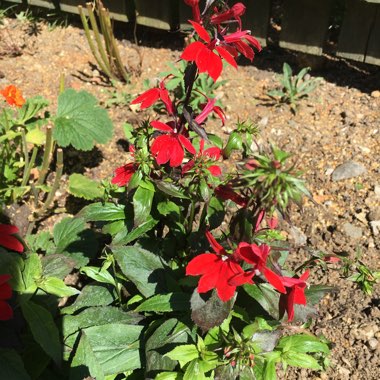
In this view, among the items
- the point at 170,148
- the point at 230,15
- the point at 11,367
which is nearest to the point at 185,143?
the point at 170,148

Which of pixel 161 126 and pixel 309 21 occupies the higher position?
pixel 161 126

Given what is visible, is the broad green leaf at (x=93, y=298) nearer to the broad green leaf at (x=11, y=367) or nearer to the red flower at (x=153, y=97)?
the broad green leaf at (x=11, y=367)

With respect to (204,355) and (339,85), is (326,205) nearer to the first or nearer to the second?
(339,85)

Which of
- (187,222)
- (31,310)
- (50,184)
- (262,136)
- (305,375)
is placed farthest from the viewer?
Answer: (262,136)

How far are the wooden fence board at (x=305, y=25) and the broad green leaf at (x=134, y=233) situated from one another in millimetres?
2122

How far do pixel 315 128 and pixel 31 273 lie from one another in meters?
2.05

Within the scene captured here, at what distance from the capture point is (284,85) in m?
3.24

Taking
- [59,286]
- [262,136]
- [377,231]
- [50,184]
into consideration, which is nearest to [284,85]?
[262,136]

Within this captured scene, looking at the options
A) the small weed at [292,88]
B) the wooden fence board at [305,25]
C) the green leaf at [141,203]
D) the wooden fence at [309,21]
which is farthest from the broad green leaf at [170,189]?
the wooden fence board at [305,25]

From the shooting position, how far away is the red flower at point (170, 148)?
4.92 feet

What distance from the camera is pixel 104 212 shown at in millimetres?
1854

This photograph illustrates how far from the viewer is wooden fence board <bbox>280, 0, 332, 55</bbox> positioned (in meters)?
3.26

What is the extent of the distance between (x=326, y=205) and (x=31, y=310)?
65.7 inches

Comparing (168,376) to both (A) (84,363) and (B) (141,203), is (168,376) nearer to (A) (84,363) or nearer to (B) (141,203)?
(A) (84,363)
